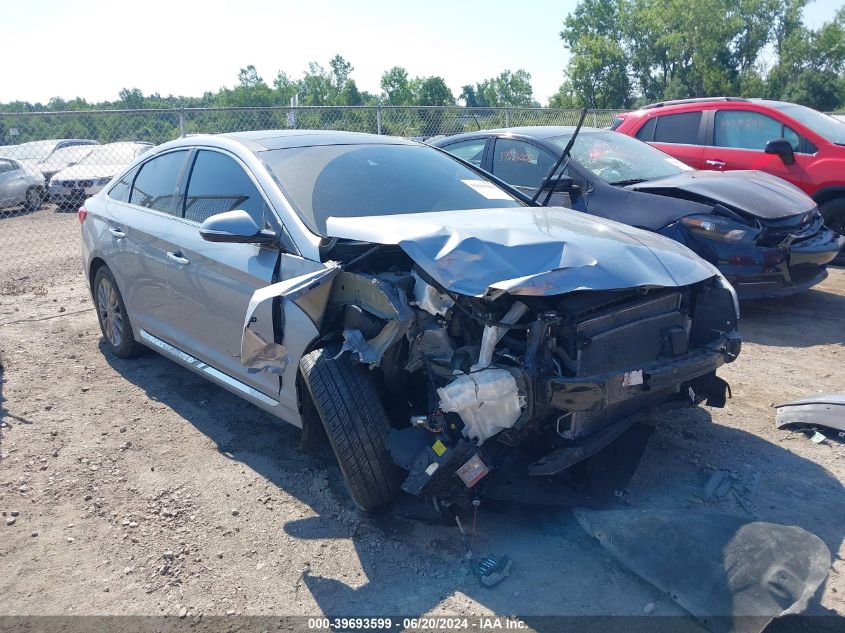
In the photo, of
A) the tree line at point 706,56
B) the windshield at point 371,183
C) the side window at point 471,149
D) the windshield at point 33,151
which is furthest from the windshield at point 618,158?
the tree line at point 706,56

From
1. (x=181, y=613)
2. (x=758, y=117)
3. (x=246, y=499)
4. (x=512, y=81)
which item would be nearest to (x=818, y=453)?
(x=246, y=499)

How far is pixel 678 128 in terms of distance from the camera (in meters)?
8.77

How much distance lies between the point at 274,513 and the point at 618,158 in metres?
5.06

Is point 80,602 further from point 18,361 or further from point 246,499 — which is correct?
point 18,361

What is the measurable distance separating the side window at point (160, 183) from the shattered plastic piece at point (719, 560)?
3329 mm

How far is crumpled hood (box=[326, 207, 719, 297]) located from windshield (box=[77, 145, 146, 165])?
11165 mm

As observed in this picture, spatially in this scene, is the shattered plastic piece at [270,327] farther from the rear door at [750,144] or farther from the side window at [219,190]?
the rear door at [750,144]

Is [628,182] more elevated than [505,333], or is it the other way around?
[628,182]

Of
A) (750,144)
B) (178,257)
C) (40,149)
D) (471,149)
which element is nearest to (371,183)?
(178,257)

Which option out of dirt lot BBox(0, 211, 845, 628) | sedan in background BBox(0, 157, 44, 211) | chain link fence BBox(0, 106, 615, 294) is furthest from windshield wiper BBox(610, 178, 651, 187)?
sedan in background BBox(0, 157, 44, 211)

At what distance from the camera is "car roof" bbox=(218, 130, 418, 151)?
4281 millimetres

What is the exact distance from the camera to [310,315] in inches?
131

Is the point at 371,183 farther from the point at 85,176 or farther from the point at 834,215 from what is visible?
the point at 85,176

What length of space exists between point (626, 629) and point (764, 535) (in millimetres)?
780
